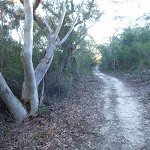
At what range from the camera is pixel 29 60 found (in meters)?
5.01

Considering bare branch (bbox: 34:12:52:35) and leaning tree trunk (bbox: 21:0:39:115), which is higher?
bare branch (bbox: 34:12:52:35)

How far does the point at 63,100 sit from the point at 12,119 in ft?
11.1

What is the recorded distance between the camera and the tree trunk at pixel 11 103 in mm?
4825

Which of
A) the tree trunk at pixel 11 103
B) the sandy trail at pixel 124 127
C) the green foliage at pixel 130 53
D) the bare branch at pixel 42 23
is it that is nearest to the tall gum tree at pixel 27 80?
the tree trunk at pixel 11 103

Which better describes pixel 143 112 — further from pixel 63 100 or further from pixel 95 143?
pixel 63 100

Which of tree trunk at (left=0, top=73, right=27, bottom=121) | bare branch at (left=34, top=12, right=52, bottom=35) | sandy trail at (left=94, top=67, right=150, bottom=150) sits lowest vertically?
sandy trail at (left=94, top=67, right=150, bottom=150)

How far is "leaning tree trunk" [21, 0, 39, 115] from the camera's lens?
16.2 ft

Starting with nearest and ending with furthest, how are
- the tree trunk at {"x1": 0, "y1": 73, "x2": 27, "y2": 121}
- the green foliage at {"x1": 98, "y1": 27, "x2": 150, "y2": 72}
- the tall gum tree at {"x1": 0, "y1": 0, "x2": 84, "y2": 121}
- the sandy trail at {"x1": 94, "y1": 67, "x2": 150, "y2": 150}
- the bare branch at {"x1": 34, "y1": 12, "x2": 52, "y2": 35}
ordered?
the sandy trail at {"x1": 94, "y1": 67, "x2": 150, "y2": 150}, the tree trunk at {"x1": 0, "y1": 73, "x2": 27, "y2": 121}, the tall gum tree at {"x1": 0, "y1": 0, "x2": 84, "y2": 121}, the bare branch at {"x1": 34, "y1": 12, "x2": 52, "y2": 35}, the green foliage at {"x1": 98, "y1": 27, "x2": 150, "y2": 72}

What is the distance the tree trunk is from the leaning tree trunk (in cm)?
42

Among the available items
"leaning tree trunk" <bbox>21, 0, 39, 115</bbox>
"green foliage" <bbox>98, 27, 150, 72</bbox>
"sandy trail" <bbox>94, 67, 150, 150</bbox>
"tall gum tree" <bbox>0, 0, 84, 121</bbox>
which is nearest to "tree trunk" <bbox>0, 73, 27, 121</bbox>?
"tall gum tree" <bbox>0, 0, 84, 121</bbox>

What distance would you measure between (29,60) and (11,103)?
4.70 feet

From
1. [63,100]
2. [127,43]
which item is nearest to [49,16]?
[63,100]

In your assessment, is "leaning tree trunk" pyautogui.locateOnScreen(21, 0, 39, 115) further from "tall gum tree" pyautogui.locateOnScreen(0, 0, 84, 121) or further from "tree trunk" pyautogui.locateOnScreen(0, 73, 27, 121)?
"tree trunk" pyautogui.locateOnScreen(0, 73, 27, 121)

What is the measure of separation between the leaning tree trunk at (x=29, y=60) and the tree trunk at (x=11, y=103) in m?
0.42
